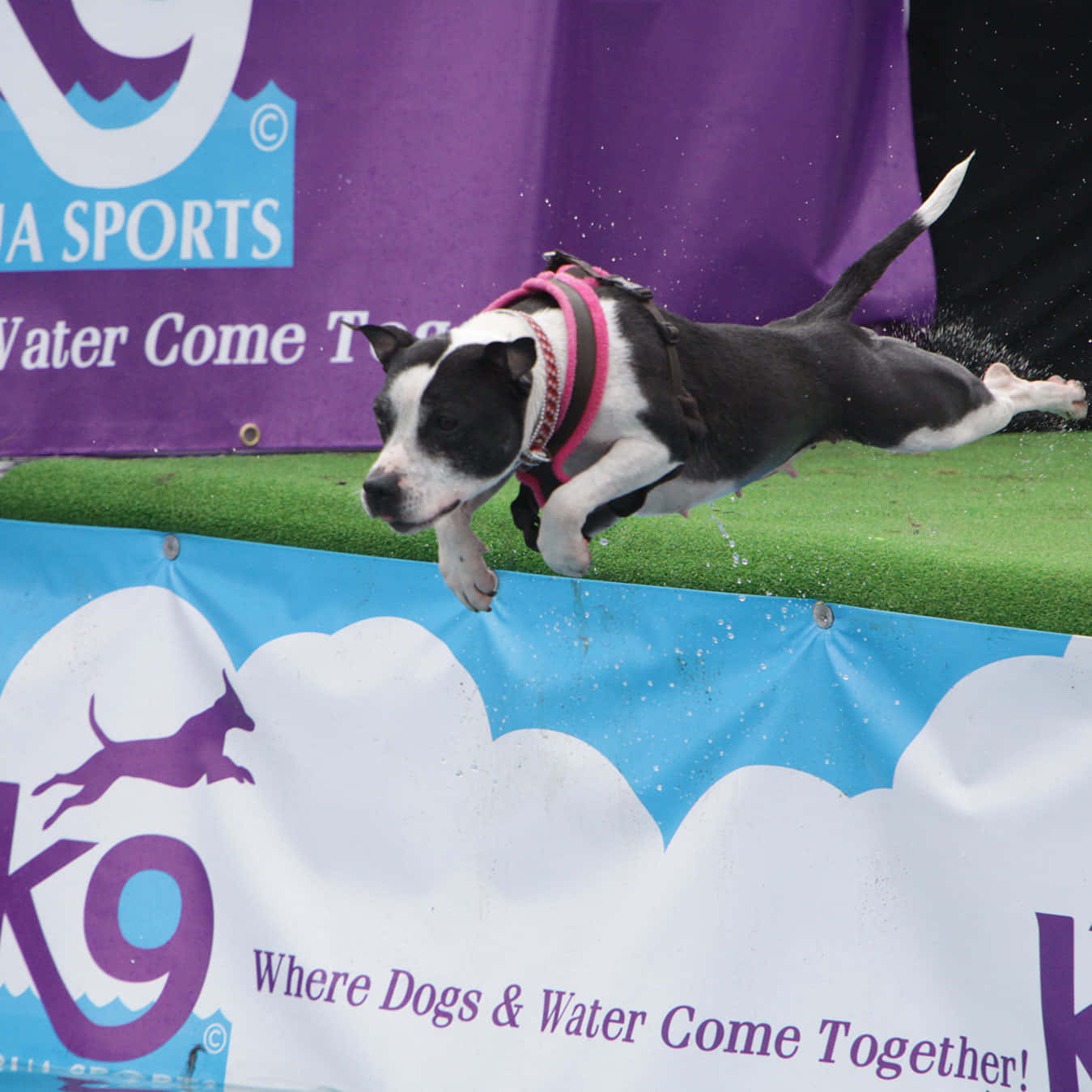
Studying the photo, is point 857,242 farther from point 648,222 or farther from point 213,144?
point 213,144

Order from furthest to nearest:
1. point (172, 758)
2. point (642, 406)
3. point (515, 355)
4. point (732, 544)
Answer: point (172, 758) < point (732, 544) < point (642, 406) < point (515, 355)

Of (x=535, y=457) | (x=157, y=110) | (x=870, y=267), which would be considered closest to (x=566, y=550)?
(x=535, y=457)

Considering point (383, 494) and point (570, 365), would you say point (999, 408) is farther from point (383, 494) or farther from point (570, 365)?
point (383, 494)

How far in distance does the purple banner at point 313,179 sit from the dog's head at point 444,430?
92.6 inches

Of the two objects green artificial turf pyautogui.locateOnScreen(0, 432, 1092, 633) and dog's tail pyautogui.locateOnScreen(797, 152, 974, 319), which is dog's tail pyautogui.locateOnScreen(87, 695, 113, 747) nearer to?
green artificial turf pyautogui.locateOnScreen(0, 432, 1092, 633)

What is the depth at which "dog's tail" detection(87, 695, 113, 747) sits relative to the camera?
3.12 meters

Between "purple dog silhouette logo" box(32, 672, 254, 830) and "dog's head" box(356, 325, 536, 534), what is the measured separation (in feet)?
6.07

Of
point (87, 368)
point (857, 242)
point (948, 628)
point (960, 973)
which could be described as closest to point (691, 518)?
point (948, 628)

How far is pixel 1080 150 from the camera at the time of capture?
4.38m

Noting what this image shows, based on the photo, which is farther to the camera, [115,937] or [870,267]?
[115,937]

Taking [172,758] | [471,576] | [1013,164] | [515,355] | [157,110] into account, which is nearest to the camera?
[515,355]

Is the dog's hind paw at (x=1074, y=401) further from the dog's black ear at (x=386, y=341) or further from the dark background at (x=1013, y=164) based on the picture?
the dark background at (x=1013, y=164)

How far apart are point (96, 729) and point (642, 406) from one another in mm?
2188

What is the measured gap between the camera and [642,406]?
4.48 ft
